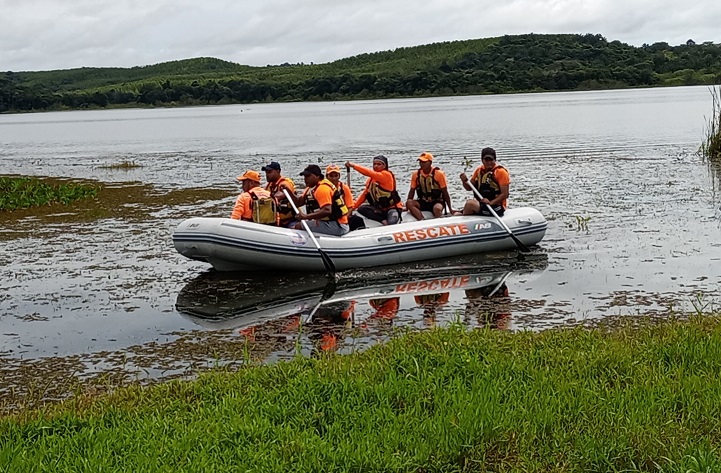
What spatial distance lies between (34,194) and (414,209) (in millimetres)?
8960

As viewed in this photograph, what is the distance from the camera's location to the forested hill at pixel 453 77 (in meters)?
86.9

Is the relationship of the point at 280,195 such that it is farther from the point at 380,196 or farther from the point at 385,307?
the point at 385,307

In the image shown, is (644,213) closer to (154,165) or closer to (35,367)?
(35,367)

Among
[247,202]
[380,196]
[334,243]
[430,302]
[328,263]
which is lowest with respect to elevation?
[430,302]

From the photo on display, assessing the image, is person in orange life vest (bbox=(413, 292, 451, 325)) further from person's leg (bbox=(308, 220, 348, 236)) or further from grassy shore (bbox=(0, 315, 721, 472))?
grassy shore (bbox=(0, 315, 721, 472))

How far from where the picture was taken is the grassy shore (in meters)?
4.02

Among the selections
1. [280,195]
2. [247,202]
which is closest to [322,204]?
[280,195]

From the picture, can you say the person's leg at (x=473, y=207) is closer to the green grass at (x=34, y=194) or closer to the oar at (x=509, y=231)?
the oar at (x=509, y=231)

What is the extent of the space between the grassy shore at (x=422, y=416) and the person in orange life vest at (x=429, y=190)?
5646 millimetres

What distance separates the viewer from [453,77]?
287ft

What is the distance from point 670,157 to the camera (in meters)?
22.8

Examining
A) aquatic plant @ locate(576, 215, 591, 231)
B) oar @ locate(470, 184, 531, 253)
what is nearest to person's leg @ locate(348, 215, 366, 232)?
oar @ locate(470, 184, 531, 253)

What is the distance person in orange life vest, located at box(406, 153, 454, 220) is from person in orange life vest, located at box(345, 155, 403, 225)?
237 millimetres

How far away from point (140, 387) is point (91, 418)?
911 mm
